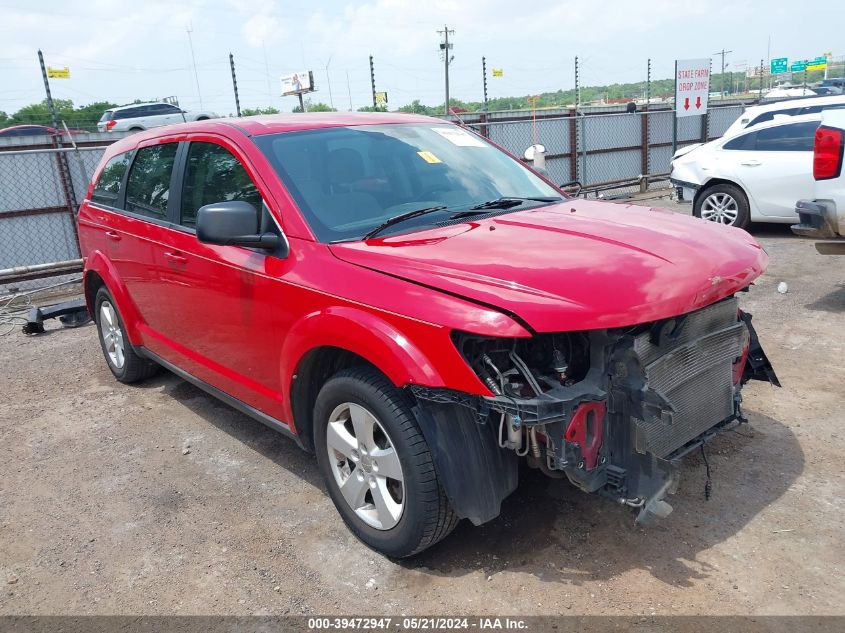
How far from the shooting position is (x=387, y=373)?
2883 mm

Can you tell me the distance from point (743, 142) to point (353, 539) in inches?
350

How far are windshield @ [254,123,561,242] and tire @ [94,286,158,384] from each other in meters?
2.40

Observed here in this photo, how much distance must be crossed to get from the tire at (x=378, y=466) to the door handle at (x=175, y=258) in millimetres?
1395

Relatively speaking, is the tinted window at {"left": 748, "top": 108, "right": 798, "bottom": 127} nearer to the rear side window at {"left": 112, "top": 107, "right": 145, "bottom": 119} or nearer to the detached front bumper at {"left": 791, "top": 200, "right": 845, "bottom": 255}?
the detached front bumper at {"left": 791, "top": 200, "right": 845, "bottom": 255}

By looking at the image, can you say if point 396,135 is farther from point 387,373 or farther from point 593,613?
point 593,613

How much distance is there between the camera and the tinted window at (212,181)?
3.79 m

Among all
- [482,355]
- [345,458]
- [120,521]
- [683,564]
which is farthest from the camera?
[120,521]

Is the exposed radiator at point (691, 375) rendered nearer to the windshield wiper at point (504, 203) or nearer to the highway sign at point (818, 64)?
the windshield wiper at point (504, 203)

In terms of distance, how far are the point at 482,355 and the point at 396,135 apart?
1.84 metres

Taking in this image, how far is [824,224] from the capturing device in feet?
20.2

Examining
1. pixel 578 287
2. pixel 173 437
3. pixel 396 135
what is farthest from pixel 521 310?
pixel 173 437

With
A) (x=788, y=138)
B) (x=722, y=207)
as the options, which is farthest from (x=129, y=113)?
(x=788, y=138)

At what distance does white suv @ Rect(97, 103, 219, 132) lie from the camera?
23688 millimetres

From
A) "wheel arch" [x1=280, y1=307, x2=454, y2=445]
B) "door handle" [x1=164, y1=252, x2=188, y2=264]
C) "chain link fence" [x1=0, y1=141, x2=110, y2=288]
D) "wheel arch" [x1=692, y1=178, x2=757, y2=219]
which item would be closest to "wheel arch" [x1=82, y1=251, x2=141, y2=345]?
"door handle" [x1=164, y1=252, x2=188, y2=264]
